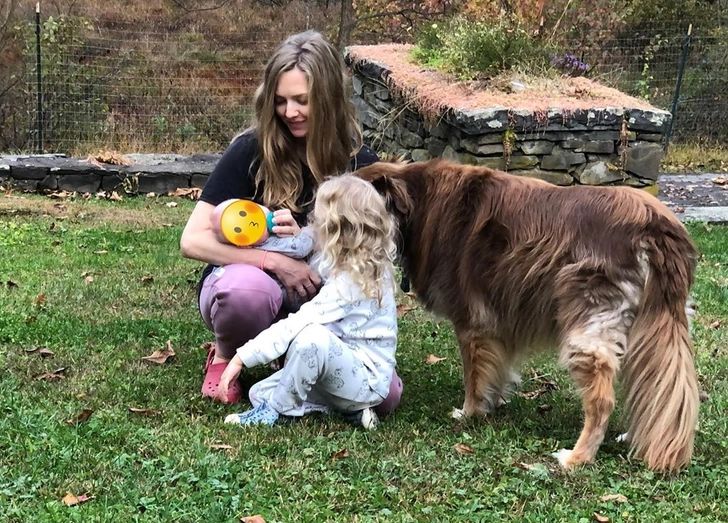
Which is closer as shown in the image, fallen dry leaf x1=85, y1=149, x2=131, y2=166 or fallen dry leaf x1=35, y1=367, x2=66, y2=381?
fallen dry leaf x1=35, y1=367, x2=66, y2=381

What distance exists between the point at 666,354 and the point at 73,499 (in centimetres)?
218

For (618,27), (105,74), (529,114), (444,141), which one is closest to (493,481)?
(529,114)

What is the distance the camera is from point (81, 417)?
3.36 metres

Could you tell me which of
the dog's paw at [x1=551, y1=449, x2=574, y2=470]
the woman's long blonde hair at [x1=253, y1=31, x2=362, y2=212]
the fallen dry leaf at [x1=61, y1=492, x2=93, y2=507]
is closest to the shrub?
the woman's long blonde hair at [x1=253, y1=31, x2=362, y2=212]

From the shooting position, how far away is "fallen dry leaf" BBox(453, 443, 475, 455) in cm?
320

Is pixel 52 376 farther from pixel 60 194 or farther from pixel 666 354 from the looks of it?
pixel 60 194

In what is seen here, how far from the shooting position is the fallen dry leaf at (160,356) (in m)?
4.21

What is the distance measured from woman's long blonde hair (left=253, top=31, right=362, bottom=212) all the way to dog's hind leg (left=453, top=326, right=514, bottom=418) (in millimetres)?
1031

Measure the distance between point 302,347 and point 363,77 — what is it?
801 cm

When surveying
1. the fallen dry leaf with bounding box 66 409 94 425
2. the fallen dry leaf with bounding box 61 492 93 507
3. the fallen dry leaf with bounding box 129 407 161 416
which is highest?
the fallen dry leaf with bounding box 61 492 93 507

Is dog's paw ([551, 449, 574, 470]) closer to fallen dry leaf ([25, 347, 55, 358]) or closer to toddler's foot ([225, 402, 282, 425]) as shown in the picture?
toddler's foot ([225, 402, 282, 425])

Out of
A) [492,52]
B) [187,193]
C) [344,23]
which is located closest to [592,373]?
[492,52]

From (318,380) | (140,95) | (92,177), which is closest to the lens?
(318,380)

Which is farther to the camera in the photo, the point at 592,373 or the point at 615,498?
the point at 592,373
